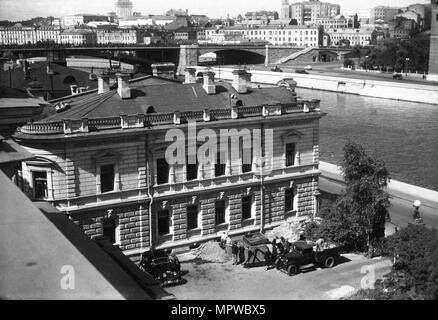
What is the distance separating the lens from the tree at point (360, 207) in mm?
19297

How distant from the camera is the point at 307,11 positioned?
183250mm

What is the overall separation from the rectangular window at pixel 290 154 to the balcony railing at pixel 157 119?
122 cm

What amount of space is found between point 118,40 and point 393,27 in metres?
60.9

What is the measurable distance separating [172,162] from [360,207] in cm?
602

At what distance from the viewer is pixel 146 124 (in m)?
19.4

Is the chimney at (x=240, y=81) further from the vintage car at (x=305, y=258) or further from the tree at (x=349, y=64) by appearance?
the tree at (x=349, y=64)

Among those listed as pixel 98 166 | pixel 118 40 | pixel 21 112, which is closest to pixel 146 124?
pixel 98 166

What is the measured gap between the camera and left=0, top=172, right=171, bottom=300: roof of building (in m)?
3.96

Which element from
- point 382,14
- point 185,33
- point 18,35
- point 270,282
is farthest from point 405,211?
point 185,33

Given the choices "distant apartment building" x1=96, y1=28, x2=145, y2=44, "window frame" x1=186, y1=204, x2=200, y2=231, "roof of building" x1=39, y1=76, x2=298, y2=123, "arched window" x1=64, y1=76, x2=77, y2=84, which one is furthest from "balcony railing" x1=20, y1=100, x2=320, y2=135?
"distant apartment building" x1=96, y1=28, x2=145, y2=44

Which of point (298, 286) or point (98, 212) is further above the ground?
point (98, 212)

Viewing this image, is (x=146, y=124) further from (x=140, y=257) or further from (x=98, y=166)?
(x=140, y=257)

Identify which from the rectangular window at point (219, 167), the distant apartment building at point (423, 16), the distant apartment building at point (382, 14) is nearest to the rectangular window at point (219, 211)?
the rectangular window at point (219, 167)

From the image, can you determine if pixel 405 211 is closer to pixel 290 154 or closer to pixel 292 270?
pixel 290 154
